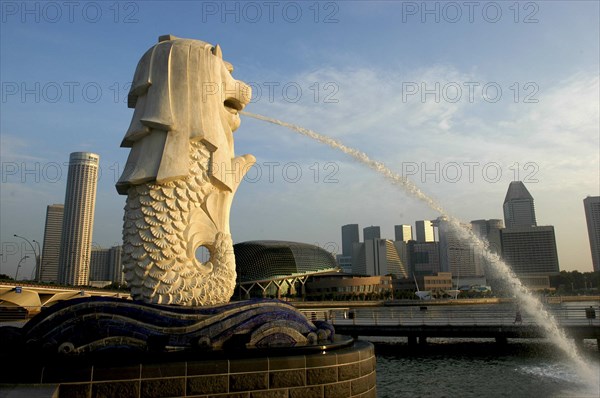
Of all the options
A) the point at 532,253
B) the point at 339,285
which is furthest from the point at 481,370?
the point at 532,253

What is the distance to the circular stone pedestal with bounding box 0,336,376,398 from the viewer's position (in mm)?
6160

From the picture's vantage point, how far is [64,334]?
303 inches

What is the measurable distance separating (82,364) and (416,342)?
18546mm

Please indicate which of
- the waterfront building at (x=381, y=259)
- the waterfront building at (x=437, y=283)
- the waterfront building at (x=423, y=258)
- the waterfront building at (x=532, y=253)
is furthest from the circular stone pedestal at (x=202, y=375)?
the waterfront building at (x=381, y=259)

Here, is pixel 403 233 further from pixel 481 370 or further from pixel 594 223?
pixel 481 370

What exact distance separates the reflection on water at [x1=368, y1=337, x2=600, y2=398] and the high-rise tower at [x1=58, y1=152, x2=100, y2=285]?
82.9 metres

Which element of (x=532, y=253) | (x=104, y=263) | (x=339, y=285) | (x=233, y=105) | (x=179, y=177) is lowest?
(x=339, y=285)

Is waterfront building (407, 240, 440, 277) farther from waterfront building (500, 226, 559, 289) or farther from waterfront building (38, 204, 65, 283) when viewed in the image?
waterfront building (38, 204, 65, 283)

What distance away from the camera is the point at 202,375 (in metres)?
6.55

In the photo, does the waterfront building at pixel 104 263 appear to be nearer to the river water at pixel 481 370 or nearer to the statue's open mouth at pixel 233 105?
the river water at pixel 481 370

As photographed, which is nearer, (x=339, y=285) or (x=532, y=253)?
(x=339, y=285)

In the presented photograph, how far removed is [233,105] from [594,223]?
4498 inches

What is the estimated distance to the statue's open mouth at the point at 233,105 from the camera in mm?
12170

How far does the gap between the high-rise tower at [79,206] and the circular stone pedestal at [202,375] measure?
296 ft
